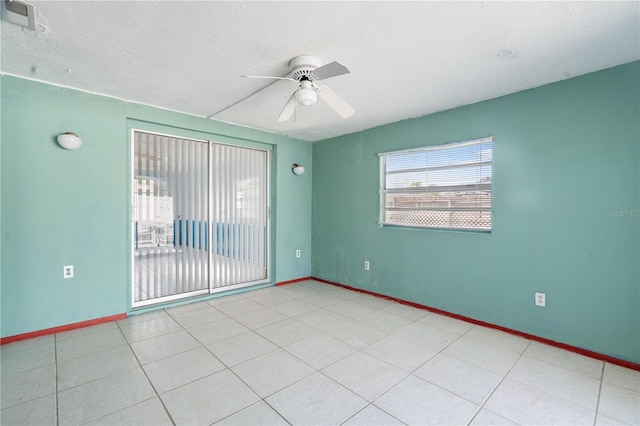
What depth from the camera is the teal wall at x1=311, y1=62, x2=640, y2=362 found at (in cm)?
231

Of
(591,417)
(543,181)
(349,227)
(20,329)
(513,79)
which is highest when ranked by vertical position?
(513,79)

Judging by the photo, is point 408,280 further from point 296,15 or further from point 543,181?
point 296,15

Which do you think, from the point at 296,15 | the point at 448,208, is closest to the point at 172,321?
the point at 296,15

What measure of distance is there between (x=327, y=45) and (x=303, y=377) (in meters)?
2.40

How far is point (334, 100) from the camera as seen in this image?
7.82 ft

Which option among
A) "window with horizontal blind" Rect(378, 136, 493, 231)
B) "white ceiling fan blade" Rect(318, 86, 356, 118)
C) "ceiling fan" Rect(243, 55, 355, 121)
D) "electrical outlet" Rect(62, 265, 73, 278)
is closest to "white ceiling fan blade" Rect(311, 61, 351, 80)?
"ceiling fan" Rect(243, 55, 355, 121)

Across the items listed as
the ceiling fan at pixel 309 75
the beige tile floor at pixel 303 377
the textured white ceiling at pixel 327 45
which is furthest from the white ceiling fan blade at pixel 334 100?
the beige tile floor at pixel 303 377

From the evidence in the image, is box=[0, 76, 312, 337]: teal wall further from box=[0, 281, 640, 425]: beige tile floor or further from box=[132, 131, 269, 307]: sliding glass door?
box=[0, 281, 640, 425]: beige tile floor

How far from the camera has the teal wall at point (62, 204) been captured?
263 centimetres

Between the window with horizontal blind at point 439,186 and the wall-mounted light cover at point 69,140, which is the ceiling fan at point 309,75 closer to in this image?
the window with horizontal blind at point 439,186

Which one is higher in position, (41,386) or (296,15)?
(296,15)

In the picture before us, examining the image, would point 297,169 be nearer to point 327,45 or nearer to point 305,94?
point 305,94

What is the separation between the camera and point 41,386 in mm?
1984

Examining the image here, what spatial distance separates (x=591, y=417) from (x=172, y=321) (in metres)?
3.52
